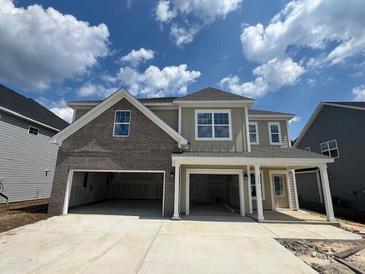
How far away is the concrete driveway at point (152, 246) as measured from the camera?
14.8ft

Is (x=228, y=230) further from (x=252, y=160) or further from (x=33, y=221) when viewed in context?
(x=33, y=221)

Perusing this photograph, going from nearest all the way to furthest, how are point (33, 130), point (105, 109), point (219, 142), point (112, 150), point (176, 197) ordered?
point (176, 197) → point (112, 150) → point (105, 109) → point (219, 142) → point (33, 130)

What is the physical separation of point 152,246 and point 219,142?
7593 mm

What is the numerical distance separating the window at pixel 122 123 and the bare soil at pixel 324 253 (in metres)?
9.22

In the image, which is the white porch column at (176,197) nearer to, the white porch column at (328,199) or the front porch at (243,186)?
the front porch at (243,186)

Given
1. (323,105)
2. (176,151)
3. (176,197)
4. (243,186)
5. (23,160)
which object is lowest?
(176,197)

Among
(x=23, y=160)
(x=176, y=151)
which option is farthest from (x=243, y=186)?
(x=23, y=160)

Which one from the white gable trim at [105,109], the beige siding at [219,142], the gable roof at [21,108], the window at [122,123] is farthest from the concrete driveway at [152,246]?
the gable roof at [21,108]

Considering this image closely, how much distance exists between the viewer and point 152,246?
19.2 ft

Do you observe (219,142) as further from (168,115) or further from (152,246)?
(152,246)

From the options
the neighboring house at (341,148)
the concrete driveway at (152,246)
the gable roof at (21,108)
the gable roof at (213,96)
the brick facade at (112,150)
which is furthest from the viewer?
the neighboring house at (341,148)

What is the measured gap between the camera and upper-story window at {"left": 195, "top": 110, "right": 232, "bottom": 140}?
12.2 metres

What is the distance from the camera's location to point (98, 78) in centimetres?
1596

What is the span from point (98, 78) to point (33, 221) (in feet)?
36.6
